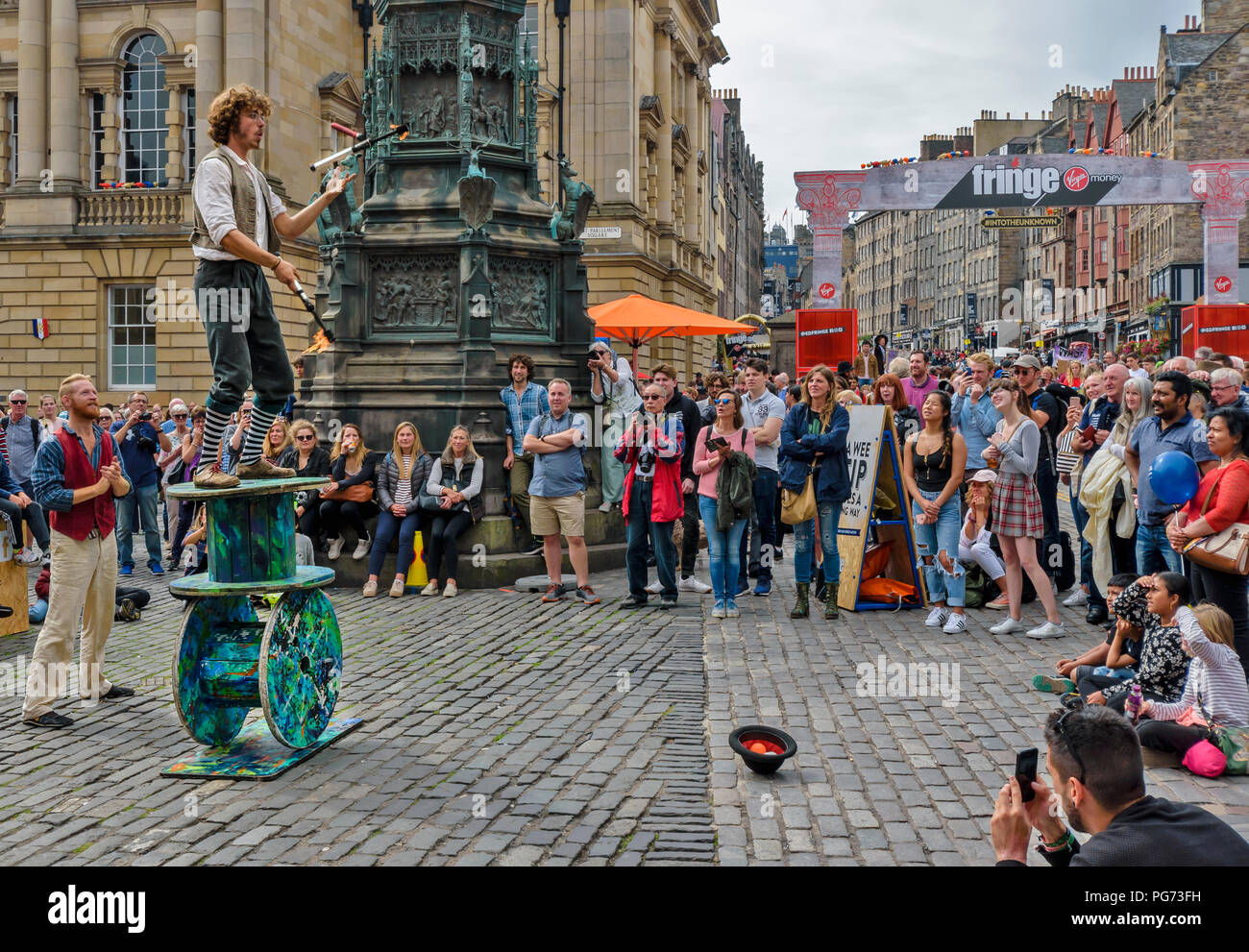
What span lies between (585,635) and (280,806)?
14.5ft

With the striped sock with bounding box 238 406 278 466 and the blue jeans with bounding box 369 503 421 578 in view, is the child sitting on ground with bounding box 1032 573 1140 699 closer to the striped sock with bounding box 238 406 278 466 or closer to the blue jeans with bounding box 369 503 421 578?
the striped sock with bounding box 238 406 278 466

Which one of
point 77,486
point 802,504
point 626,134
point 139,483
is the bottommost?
point 802,504

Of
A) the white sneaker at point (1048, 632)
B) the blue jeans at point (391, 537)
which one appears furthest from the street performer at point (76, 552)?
the white sneaker at point (1048, 632)

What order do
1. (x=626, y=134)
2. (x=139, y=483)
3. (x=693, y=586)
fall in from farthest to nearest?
(x=626, y=134)
(x=139, y=483)
(x=693, y=586)

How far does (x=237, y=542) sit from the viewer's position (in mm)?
6176

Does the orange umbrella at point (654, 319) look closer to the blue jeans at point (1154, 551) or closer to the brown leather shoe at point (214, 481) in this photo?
the blue jeans at point (1154, 551)

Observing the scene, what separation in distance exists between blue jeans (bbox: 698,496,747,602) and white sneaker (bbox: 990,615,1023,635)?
2314 mm

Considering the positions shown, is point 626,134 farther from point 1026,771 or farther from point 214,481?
point 1026,771

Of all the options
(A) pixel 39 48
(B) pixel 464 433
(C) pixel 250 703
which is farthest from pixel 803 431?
(A) pixel 39 48

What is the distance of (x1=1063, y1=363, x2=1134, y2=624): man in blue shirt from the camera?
384 inches

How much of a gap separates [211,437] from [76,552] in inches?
79.6

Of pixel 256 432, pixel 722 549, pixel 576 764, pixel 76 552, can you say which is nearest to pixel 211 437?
pixel 256 432

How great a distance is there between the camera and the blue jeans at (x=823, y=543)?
34.8ft

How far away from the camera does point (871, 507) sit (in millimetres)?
11047
